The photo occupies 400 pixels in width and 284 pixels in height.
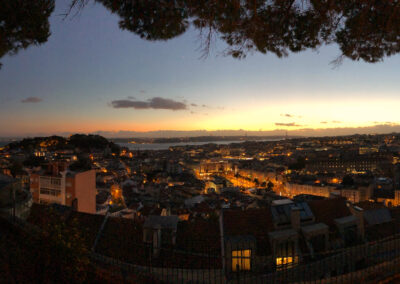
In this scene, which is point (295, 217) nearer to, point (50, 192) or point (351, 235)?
point (351, 235)

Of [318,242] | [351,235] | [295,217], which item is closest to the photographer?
[318,242]

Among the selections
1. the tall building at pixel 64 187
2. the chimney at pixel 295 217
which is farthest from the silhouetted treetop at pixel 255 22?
the tall building at pixel 64 187

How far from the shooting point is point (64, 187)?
14.8 meters

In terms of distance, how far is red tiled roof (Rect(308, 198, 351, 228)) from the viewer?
7.11 meters

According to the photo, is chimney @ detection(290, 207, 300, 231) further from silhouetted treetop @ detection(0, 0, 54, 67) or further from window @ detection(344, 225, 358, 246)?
silhouetted treetop @ detection(0, 0, 54, 67)

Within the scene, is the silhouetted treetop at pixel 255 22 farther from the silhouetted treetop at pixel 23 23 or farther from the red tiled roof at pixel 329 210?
the red tiled roof at pixel 329 210

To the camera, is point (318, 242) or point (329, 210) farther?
point (329, 210)

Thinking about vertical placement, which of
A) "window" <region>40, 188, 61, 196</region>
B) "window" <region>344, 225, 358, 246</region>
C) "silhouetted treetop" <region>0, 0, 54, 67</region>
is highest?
"silhouetted treetop" <region>0, 0, 54, 67</region>

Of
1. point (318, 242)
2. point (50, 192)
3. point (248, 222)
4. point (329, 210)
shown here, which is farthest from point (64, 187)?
point (318, 242)

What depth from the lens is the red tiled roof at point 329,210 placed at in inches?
280

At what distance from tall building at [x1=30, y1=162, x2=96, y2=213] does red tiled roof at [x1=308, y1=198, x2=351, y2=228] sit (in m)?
11.7

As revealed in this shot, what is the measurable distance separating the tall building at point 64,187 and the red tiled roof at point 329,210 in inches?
462

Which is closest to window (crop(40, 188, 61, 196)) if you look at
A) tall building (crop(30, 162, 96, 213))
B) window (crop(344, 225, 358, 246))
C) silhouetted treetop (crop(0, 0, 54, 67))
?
tall building (crop(30, 162, 96, 213))

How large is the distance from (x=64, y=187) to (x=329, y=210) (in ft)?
42.4
